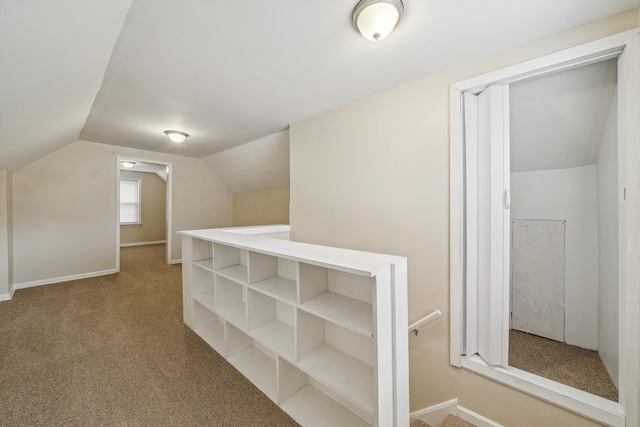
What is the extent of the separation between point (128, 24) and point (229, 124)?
64.4 inches

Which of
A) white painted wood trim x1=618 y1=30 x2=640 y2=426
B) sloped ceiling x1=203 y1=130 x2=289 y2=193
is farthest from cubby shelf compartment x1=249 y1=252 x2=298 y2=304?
sloped ceiling x1=203 y1=130 x2=289 y2=193

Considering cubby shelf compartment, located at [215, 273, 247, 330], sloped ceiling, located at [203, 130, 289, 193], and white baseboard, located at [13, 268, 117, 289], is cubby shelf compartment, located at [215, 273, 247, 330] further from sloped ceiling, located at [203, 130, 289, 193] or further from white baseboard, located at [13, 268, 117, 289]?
white baseboard, located at [13, 268, 117, 289]

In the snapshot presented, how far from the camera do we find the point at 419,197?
172 centimetres

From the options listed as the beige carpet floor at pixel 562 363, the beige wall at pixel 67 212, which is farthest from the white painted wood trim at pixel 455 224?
the beige wall at pixel 67 212

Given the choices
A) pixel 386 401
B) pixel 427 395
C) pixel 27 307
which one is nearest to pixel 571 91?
pixel 386 401

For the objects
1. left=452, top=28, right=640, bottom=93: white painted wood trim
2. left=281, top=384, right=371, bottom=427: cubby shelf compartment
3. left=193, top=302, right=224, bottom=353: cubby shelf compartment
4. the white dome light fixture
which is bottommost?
left=281, top=384, right=371, bottom=427: cubby shelf compartment

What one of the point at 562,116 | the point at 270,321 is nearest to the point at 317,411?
the point at 270,321

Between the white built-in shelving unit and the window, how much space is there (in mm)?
6145

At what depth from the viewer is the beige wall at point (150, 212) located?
666cm

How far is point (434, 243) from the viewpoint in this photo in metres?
1.65

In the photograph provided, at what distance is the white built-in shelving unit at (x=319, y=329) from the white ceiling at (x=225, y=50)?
1.24 metres

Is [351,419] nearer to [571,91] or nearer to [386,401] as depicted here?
[386,401]

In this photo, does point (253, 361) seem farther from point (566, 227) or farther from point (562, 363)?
point (566, 227)

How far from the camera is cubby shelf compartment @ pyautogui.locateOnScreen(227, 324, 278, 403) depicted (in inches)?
64.1
